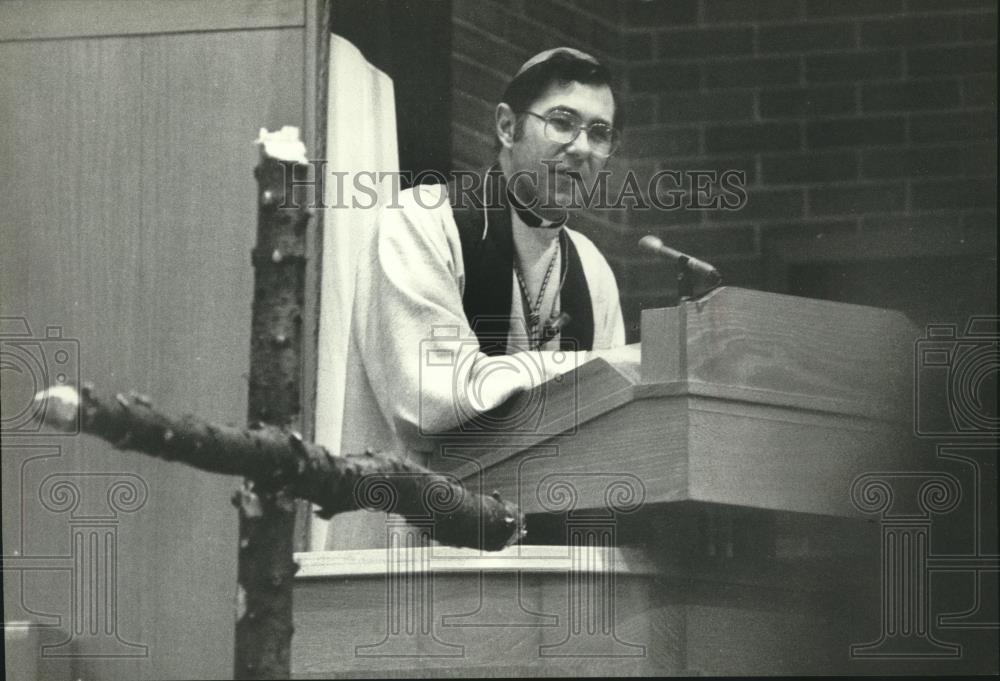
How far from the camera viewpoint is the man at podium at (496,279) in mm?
4395

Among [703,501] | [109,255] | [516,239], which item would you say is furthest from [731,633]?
[109,255]

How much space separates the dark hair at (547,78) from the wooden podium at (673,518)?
2.25 feet

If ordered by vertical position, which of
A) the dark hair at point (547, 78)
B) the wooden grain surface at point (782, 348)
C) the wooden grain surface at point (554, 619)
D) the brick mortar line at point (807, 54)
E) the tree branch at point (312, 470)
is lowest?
the wooden grain surface at point (554, 619)

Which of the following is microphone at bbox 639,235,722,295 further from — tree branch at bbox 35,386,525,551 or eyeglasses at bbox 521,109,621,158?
tree branch at bbox 35,386,525,551

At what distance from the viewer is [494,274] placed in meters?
4.50

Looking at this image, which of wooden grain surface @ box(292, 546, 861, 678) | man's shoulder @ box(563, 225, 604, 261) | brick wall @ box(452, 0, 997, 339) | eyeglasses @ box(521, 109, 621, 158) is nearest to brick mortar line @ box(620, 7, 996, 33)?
brick wall @ box(452, 0, 997, 339)

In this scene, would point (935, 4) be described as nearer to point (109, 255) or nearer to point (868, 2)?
point (868, 2)

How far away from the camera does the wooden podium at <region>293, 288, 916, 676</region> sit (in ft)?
13.2

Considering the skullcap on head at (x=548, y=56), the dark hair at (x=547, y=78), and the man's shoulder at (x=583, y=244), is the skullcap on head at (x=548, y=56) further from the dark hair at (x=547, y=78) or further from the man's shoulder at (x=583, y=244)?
the man's shoulder at (x=583, y=244)

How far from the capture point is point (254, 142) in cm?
459

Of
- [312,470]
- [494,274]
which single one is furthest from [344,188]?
[312,470]

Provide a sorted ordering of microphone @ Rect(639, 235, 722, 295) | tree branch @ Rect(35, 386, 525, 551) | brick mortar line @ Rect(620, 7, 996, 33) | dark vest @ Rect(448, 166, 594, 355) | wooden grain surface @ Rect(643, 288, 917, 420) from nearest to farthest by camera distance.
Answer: wooden grain surface @ Rect(643, 288, 917, 420) < tree branch @ Rect(35, 386, 525, 551) < microphone @ Rect(639, 235, 722, 295) < dark vest @ Rect(448, 166, 594, 355) < brick mortar line @ Rect(620, 7, 996, 33)

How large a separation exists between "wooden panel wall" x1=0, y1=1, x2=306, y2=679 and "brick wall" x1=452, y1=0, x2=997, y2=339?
537 millimetres

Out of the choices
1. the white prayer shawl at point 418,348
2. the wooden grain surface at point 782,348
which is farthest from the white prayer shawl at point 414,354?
the wooden grain surface at point 782,348
